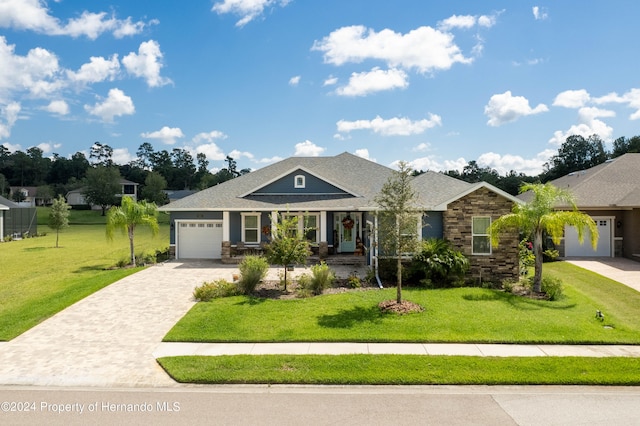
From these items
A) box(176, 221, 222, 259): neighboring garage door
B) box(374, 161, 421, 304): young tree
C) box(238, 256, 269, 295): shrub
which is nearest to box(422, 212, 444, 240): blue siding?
box(374, 161, 421, 304): young tree

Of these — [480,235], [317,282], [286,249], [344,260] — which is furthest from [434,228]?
[286,249]

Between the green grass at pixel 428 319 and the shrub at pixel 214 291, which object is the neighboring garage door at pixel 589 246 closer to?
the green grass at pixel 428 319

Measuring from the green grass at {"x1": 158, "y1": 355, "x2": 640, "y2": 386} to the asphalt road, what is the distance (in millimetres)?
194

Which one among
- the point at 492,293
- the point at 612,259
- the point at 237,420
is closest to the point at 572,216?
the point at 492,293

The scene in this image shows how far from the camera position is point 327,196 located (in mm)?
22906

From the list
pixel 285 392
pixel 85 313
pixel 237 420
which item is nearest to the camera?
pixel 237 420

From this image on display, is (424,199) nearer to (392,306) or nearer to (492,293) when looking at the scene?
(492,293)

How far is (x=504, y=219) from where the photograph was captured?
14.7m

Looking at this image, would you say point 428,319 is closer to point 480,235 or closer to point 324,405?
point 324,405

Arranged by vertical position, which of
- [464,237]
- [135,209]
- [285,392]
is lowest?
[285,392]

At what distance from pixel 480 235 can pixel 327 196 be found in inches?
353

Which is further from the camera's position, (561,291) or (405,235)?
(561,291)

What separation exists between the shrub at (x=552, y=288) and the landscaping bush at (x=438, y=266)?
2.79m

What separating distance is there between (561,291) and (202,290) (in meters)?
12.8
